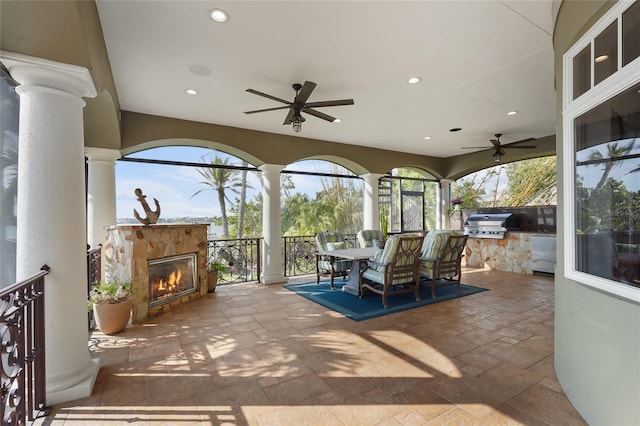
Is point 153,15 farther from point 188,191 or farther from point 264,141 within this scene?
point 188,191

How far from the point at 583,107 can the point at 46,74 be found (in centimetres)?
355

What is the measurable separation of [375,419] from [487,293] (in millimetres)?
3986

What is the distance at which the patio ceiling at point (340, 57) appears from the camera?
98.3 inches

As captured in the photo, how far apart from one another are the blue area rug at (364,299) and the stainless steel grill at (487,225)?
243cm

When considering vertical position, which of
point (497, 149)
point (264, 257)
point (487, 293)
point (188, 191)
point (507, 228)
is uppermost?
point (497, 149)

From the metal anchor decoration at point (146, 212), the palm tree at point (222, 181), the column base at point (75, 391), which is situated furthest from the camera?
the palm tree at point (222, 181)

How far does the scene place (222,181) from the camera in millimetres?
10414

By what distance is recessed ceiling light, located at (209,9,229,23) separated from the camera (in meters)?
2.47

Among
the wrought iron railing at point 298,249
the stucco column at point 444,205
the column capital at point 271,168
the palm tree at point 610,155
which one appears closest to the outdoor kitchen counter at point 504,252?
the stucco column at point 444,205

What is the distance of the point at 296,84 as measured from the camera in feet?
12.4

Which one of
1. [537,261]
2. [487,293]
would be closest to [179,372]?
[487,293]

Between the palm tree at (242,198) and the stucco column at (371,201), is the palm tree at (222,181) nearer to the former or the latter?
the palm tree at (242,198)

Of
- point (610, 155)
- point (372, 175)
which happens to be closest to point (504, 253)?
point (372, 175)

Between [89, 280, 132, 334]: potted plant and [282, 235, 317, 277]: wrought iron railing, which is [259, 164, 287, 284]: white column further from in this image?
[89, 280, 132, 334]: potted plant
